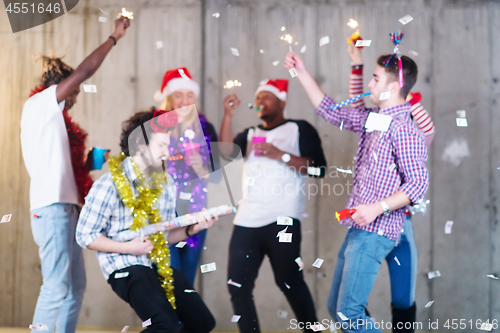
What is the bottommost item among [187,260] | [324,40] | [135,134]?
[187,260]

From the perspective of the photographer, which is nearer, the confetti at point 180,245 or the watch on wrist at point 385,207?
the watch on wrist at point 385,207

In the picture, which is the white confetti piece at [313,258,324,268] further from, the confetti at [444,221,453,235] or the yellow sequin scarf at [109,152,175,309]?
the yellow sequin scarf at [109,152,175,309]

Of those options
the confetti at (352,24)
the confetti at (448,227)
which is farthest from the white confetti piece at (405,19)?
the confetti at (448,227)

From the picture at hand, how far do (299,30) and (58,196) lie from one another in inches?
62.9

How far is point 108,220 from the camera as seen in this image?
1650mm

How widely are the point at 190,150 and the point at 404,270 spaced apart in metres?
1.13

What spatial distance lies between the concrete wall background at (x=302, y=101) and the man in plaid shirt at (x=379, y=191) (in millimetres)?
585

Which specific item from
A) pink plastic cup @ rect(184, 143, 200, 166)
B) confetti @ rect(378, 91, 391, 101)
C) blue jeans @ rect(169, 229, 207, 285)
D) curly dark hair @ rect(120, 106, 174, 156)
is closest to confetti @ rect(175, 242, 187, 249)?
blue jeans @ rect(169, 229, 207, 285)

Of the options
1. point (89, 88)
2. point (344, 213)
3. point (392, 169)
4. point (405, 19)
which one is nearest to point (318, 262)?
point (344, 213)

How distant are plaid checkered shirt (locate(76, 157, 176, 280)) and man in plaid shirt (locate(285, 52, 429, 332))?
85 centimetres

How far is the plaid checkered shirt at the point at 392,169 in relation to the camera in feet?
5.32

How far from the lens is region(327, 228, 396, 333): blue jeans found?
5.42 ft

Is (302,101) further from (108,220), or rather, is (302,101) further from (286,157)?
(108,220)

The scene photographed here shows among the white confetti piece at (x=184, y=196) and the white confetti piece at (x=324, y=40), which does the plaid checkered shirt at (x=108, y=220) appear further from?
the white confetti piece at (x=324, y=40)
